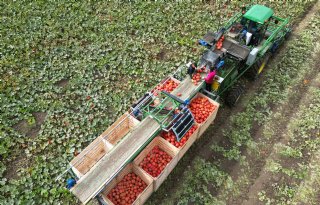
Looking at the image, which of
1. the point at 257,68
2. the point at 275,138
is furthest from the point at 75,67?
the point at 275,138

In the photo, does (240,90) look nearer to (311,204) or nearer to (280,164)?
(280,164)

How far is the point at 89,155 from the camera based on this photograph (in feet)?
26.0

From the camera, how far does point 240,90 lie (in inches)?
419

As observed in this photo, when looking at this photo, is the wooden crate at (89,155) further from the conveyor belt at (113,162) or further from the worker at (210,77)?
the worker at (210,77)

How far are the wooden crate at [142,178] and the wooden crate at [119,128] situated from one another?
39.5 inches

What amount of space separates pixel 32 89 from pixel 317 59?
1277 centimetres

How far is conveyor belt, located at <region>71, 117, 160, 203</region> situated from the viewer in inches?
267

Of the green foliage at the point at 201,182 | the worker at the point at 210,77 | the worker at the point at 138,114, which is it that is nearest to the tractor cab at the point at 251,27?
the worker at the point at 210,77

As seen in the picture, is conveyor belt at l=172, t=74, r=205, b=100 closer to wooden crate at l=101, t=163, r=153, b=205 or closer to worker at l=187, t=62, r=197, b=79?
worker at l=187, t=62, r=197, b=79

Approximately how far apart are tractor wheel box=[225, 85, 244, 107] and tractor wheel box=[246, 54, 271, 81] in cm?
120

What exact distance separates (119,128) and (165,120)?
4.98ft

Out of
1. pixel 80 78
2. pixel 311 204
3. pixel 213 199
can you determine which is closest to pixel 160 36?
pixel 80 78

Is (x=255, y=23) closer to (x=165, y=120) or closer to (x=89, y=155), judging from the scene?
(x=165, y=120)

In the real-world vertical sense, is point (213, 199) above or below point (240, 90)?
below
